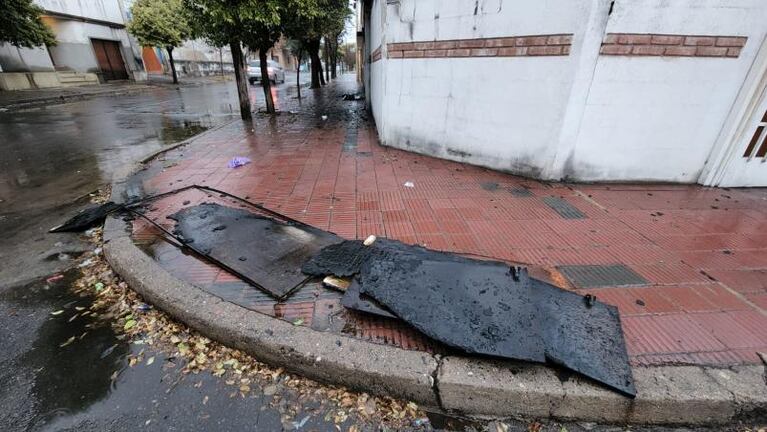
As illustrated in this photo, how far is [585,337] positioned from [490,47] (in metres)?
4.33

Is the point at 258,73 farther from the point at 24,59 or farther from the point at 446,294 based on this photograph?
the point at 446,294

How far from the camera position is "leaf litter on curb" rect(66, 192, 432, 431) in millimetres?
1863

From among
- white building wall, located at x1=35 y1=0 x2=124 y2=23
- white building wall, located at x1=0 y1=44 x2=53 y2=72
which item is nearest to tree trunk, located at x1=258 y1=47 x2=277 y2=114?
white building wall, located at x1=0 y1=44 x2=53 y2=72

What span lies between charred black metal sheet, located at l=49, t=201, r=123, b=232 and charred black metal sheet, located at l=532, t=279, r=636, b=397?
179 inches

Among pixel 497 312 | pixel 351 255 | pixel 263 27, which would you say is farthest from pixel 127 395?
pixel 263 27

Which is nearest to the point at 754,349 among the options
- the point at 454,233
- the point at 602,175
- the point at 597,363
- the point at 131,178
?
the point at 597,363

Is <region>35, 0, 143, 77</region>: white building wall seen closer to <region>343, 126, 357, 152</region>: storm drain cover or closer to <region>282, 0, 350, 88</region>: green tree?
<region>282, 0, 350, 88</region>: green tree

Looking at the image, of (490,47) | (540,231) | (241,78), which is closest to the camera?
(540,231)

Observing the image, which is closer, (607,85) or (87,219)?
(87,219)

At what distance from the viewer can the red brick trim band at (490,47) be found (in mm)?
Result: 4305

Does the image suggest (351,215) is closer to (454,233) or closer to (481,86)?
(454,233)

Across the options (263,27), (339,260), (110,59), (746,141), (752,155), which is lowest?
(339,260)

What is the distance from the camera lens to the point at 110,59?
2459 centimetres

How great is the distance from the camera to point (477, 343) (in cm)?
192
